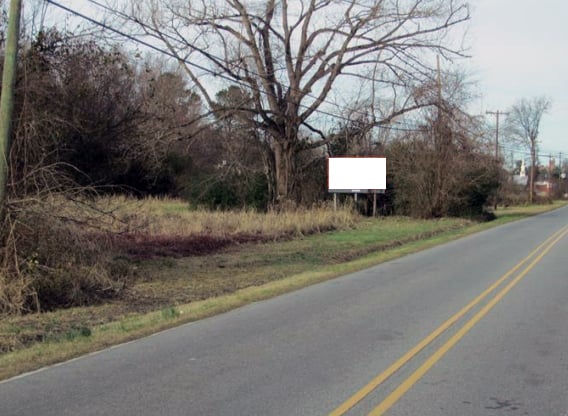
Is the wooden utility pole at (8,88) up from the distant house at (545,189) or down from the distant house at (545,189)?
up

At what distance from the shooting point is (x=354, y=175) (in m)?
41.7

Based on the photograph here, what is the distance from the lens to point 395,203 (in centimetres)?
4494

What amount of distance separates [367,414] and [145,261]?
1318 cm

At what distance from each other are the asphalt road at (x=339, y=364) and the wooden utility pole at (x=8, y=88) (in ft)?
15.6

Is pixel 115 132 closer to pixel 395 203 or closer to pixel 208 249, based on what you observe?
pixel 208 249

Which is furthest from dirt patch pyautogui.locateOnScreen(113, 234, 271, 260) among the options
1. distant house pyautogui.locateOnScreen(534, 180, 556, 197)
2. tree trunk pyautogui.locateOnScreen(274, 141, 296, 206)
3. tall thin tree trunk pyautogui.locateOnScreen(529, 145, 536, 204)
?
distant house pyautogui.locateOnScreen(534, 180, 556, 197)

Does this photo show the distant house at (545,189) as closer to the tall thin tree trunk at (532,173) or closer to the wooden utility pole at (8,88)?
the tall thin tree trunk at (532,173)

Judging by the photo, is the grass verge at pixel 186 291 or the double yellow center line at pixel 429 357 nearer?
the double yellow center line at pixel 429 357

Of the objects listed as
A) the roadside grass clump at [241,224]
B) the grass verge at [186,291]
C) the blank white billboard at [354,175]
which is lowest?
the grass verge at [186,291]

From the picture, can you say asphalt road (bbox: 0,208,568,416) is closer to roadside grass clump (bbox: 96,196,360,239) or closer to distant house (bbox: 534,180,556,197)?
roadside grass clump (bbox: 96,196,360,239)

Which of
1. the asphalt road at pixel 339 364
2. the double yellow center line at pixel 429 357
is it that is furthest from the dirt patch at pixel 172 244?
the double yellow center line at pixel 429 357

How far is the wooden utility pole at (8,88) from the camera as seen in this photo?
11492 millimetres

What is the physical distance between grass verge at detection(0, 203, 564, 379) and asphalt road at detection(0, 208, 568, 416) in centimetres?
56

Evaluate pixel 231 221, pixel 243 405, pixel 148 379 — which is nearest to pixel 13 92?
pixel 148 379
